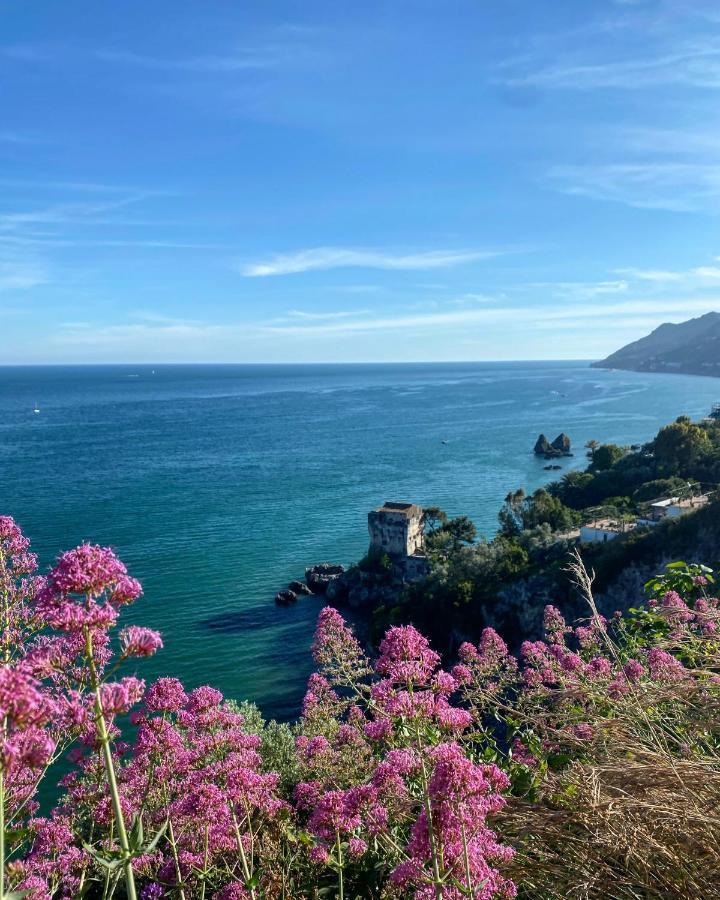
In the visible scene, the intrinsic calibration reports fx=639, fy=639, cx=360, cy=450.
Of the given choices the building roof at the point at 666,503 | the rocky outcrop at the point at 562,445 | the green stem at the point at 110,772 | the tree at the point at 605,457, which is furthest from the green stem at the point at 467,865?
the rocky outcrop at the point at 562,445

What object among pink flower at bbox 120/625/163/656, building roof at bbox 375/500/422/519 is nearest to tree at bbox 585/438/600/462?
building roof at bbox 375/500/422/519

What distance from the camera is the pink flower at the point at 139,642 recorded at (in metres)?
3.13

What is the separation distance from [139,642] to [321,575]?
44518 millimetres

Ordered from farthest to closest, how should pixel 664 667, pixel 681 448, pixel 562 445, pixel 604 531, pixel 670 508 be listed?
pixel 562 445, pixel 681 448, pixel 670 508, pixel 604 531, pixel 664 667

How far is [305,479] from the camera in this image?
263ft

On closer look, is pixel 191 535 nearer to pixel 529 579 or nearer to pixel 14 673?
pixel 529 579

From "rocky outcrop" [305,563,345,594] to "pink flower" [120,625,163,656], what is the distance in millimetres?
43012

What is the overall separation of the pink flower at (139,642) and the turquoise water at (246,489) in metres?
28.7

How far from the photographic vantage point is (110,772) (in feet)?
8.69

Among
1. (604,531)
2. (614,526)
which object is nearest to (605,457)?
(614,526)

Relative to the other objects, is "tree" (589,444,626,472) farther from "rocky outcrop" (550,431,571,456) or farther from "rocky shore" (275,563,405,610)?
"rocky outcrop" (550,431,571,456)

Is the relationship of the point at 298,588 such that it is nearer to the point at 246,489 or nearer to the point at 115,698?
the point at 246,489

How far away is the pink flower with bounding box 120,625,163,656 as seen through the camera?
313cm

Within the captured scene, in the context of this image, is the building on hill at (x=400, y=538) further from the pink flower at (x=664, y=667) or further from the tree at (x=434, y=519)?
the pink flower at (x=664, y=667)
